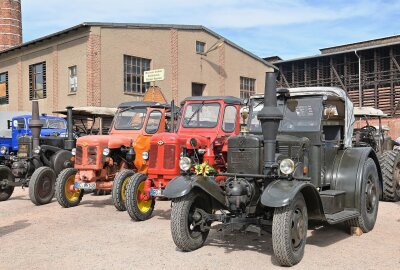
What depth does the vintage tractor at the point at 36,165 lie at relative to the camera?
412 inches

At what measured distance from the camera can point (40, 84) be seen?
82.0 feet

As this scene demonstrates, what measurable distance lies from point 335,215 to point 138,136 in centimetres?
519

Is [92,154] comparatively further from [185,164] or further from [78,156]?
[185,164]

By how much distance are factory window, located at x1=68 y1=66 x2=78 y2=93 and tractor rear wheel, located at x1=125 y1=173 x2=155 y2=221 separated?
1488cm

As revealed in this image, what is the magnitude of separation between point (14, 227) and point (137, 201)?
86.9 inches

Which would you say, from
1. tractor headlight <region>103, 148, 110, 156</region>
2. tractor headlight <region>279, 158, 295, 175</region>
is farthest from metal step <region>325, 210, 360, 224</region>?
tractor headlight <region>103, 148, 110, 156</region>

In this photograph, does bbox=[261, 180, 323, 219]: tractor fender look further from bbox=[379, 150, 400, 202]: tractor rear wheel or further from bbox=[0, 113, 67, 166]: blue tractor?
bbox=[0, 113, 67, 166]: blue tractor

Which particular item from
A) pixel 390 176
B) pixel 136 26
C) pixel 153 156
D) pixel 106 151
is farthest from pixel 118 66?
pixel 390 176

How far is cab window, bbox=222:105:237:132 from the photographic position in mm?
9197

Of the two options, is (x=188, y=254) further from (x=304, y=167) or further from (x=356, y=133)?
(x=356, y=133)

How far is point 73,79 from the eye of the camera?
882 inches

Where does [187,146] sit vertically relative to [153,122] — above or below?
below

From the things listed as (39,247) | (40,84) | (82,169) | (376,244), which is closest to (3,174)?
(82,169)

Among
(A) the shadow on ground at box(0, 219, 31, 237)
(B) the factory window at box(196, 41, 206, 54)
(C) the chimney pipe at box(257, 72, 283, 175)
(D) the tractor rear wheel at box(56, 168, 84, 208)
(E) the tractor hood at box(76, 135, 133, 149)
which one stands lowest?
(A) the shadow on ground at box(0, 219, 31, 237)
